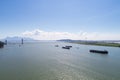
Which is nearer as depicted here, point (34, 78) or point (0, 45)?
point (34, 78)

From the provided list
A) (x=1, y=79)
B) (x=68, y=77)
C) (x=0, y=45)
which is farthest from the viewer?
(x=0, y=45)

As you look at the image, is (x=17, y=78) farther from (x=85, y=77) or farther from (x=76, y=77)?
(x=85, y=77)

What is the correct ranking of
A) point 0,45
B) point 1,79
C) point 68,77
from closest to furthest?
point 1,79, point 68,77, point 0,45

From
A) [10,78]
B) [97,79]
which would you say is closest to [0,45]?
[10,78]

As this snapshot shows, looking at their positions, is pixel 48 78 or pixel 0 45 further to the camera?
pixel 0 45

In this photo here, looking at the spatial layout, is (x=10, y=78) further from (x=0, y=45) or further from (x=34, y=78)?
(x=0, y=45)

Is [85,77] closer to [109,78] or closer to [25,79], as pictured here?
[109,78]

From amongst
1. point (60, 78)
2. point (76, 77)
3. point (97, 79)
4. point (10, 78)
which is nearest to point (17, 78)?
point (10, 78)
